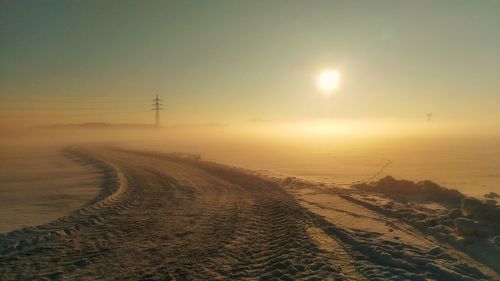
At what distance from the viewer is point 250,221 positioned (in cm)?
1145

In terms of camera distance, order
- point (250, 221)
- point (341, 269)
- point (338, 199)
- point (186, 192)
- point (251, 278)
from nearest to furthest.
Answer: point (251, 278)
point (341, 269)
point (250, 221)
point (338, 199)
point (186, 192)

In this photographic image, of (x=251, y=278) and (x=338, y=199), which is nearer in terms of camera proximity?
(x=251, y=278)

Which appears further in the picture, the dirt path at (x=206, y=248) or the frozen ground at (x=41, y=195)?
the frozen ground at (x=41, y=195)

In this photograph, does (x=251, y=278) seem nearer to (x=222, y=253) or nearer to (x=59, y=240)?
(x=222, y=253)

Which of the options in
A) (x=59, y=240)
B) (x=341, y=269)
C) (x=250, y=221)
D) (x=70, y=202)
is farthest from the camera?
(x=70, y=202)

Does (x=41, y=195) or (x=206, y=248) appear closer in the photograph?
(x=206, y=248)

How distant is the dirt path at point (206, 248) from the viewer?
7.29 m

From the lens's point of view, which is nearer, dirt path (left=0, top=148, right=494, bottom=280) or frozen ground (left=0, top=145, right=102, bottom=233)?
dirt path (left=0, top=148, right=494, bottom=280)

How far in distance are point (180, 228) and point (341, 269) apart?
5.01 metres

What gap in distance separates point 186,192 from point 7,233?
25.7ft

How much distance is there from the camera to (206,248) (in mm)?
8781

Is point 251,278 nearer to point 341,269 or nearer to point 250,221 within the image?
point 341,269

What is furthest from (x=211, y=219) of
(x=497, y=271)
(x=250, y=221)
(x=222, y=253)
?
(x=497, y=271)

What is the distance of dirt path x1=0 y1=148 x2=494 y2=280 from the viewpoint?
729 centimetres
